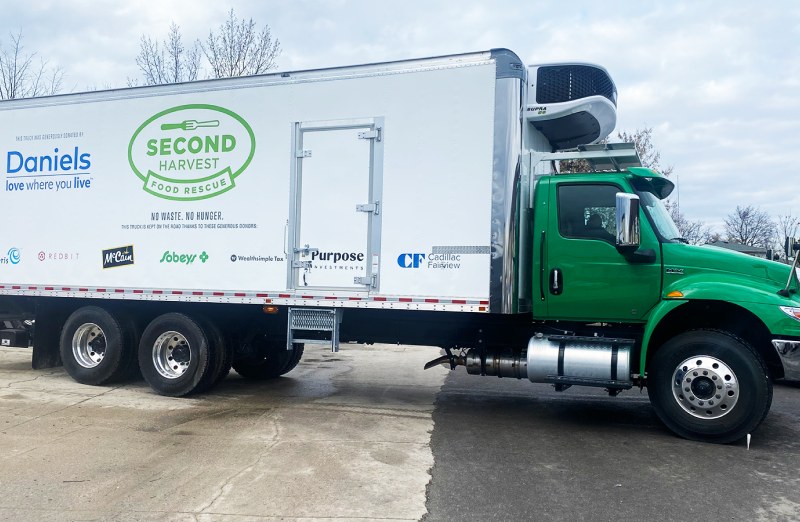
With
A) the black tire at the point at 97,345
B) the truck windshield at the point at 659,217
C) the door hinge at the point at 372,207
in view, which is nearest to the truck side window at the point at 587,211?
the truck windshield at the point at 659,217

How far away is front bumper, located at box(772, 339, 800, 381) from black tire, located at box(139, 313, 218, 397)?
20.2 feet

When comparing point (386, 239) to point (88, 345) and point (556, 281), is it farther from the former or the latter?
point (88, 345)

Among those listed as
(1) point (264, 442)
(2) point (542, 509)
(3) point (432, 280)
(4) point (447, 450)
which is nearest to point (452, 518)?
(2) point (542, 509)

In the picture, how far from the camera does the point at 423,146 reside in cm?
739

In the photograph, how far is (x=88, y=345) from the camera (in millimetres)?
9219

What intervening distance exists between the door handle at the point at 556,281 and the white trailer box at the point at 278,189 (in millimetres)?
470

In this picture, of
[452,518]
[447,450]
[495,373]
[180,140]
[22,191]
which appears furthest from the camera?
[22,191]

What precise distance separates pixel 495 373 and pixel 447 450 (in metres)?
1.60

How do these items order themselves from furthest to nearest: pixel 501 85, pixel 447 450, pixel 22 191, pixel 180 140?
pixel 22 191
pixel 180 140
pixel 501 85
pixel 447 450

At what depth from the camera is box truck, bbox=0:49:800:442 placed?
22.2 ft

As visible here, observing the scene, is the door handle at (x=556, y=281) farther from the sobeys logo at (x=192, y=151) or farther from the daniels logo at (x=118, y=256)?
the daniels logo at (x=118, y=256)

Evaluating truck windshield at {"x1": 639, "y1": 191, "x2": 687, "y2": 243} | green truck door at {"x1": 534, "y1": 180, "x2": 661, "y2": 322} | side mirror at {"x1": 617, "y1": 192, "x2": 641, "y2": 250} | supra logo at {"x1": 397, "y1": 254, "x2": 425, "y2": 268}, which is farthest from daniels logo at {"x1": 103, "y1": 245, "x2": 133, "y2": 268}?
truck windshield at {"x1": 639, "y1": 191, "x2": 687, "y2": 243}

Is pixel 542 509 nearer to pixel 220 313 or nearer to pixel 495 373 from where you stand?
pixel 495 373

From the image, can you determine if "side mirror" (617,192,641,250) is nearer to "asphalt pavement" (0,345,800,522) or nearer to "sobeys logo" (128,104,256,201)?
"asphalt pavement" (0,345,800,522)
